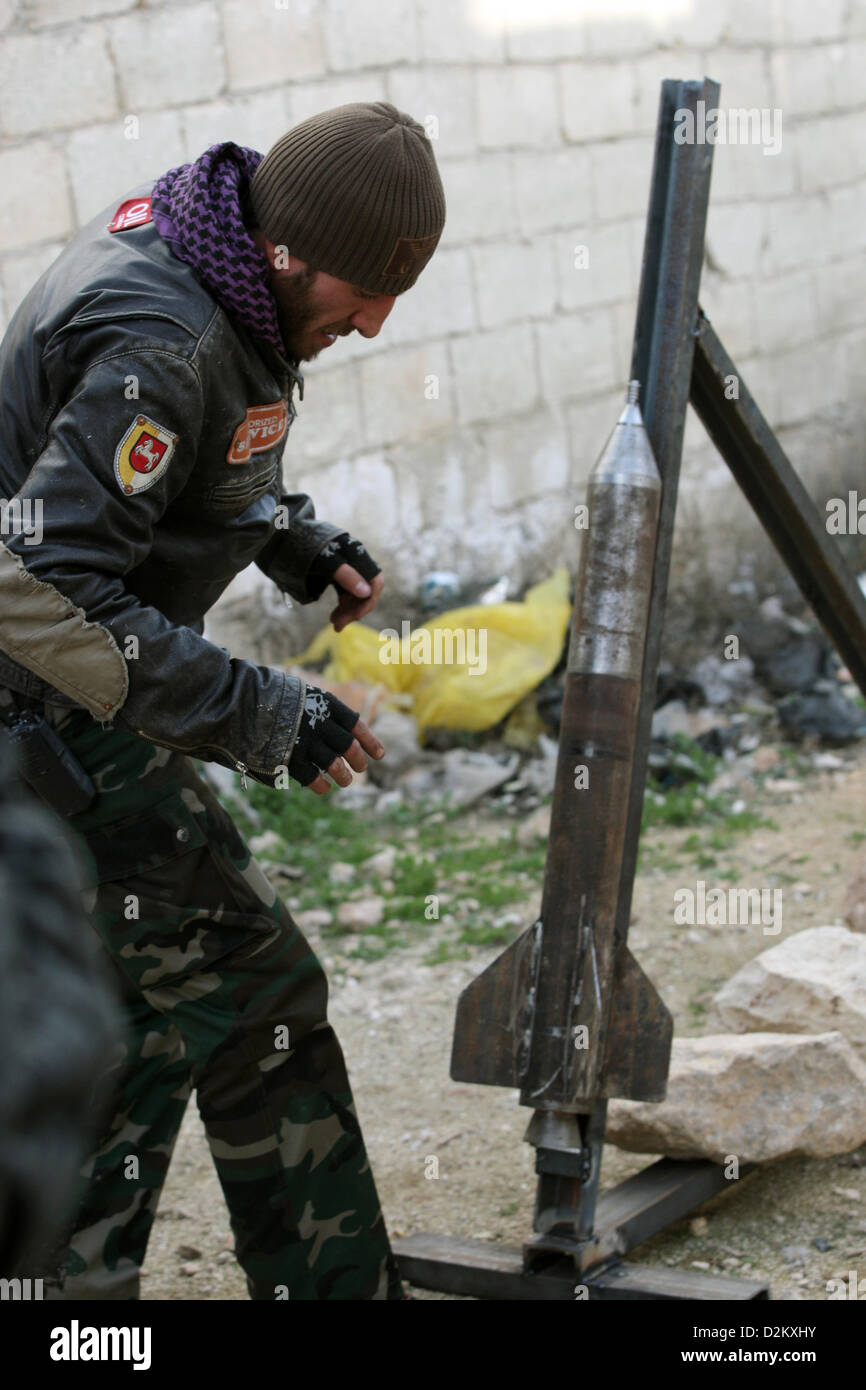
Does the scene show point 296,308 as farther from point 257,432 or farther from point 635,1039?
point 635,1039

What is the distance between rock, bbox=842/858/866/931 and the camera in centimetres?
385

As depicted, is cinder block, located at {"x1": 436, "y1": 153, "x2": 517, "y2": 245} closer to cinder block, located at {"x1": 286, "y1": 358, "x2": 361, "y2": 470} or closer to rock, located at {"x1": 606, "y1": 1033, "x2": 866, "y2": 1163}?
cinder block, located at {"x1": 286, "y1": 358, "x2": 361, "y2": 470}

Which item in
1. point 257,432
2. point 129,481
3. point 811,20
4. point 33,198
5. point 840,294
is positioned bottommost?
point 129,481

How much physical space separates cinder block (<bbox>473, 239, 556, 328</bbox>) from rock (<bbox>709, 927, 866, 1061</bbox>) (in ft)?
11.7

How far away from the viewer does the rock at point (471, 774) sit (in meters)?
5.51

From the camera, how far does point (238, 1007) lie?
94.9 inches

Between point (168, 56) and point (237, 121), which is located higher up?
point (168, 56)

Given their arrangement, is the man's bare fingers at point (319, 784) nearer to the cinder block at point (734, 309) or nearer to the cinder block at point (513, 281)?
the cinder block at point (513, 281)

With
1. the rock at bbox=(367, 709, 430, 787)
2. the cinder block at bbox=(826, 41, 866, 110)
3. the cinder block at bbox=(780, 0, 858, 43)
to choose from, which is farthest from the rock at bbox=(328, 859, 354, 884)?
the cinder block at bbox=(826, 41, 866, 110)

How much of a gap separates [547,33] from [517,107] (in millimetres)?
371

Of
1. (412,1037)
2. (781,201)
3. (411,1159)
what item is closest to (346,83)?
(781,201)

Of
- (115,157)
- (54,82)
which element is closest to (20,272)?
(115,157)
